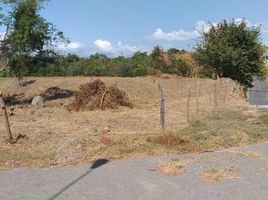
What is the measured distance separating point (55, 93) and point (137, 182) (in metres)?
18.5

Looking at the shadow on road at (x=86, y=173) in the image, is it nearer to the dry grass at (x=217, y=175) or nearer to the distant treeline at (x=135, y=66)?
the dry grass at (x=217, y=175)

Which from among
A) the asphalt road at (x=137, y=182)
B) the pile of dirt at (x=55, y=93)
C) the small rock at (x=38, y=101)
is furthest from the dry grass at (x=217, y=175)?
the pile of dirt at (x=55, y=93)

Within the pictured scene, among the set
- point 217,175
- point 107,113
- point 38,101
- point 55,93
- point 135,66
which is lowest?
point 217,175

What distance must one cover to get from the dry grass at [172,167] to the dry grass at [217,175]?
462 mm

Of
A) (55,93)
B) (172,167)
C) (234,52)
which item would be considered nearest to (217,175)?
(172,167)

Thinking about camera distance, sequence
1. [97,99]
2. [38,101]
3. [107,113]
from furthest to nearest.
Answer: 1. [38,101]
2. [97,99]
3. [107,113]

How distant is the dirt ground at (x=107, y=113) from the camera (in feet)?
43.7

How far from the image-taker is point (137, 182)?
28.0ft

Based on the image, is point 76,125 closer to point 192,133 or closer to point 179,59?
point 192,133

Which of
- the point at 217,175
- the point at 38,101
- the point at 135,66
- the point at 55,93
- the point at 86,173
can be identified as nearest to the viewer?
the point at 217,175

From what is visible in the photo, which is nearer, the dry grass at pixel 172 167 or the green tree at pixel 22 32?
the dry grass at pixel 172 167

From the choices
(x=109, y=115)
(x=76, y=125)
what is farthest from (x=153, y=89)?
(x=76, y=125)

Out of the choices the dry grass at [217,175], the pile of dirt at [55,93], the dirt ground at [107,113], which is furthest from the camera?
the pile of dirt at [55,93]

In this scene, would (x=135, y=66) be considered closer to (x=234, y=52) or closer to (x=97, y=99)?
(x=234, y=52)
